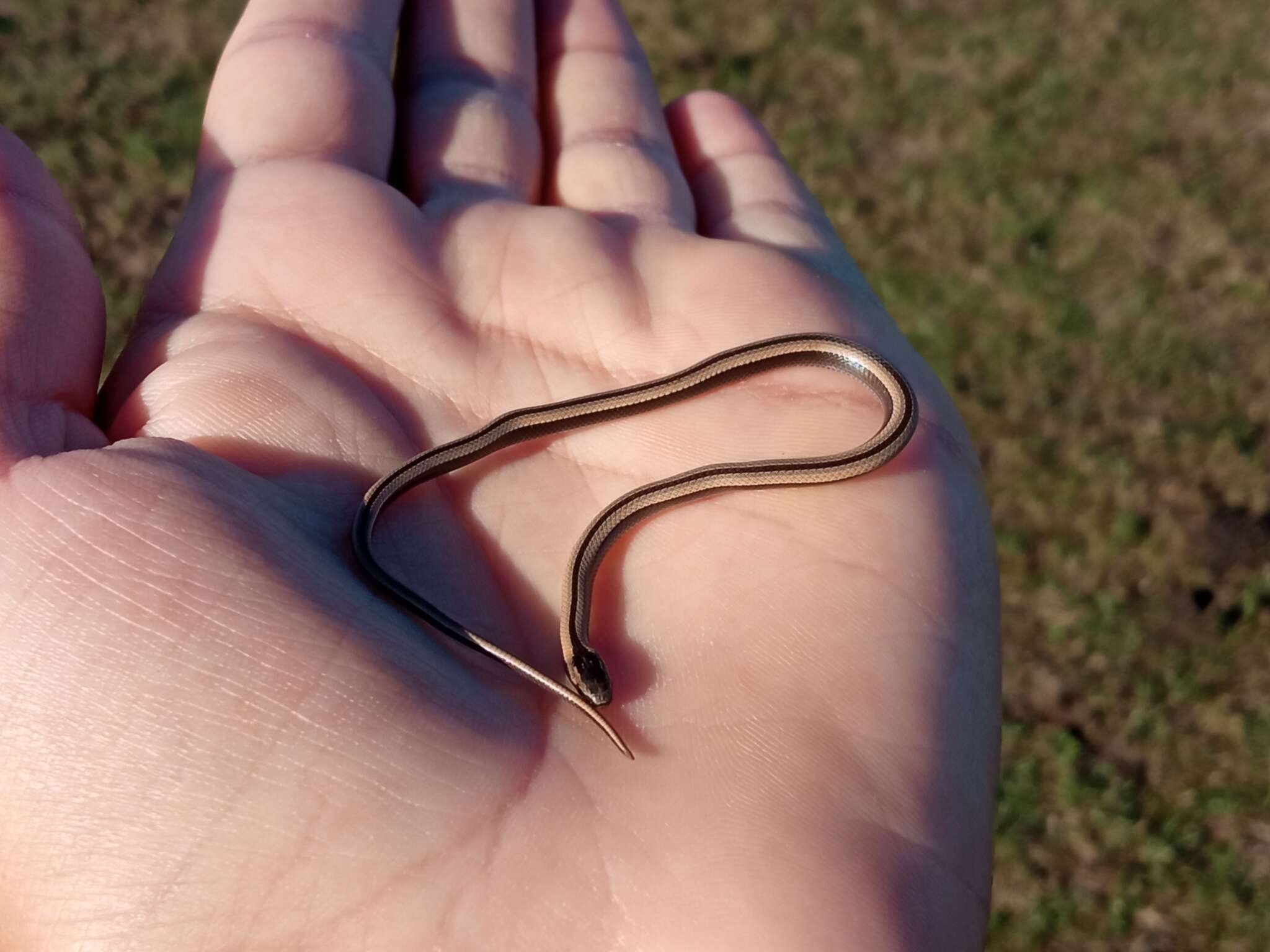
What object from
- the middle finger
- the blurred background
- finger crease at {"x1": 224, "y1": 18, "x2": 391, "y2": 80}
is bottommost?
the blurred background

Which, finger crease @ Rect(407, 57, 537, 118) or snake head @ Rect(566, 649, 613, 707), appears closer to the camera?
snake head @ Rect(566, 649, 613, 707)

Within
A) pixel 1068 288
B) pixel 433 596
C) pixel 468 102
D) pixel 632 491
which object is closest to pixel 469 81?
pixel 468 102

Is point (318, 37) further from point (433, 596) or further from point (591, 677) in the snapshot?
point (591, 677)

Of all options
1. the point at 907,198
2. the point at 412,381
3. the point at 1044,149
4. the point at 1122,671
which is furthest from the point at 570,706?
the point at 1044,149

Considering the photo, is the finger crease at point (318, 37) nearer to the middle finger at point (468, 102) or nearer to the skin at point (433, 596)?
the skin at point (433, 596)

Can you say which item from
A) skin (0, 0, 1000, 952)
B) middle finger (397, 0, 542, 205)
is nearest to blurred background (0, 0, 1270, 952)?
skin (0, 0, 1000, 952)

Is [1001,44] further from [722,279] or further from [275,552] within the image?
[275,552]

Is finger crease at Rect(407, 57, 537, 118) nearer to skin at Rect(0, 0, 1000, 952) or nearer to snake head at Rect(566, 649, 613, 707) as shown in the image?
skin at Rect(0, 0, 1000, 952)

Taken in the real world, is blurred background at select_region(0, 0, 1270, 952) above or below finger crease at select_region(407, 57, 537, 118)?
below
